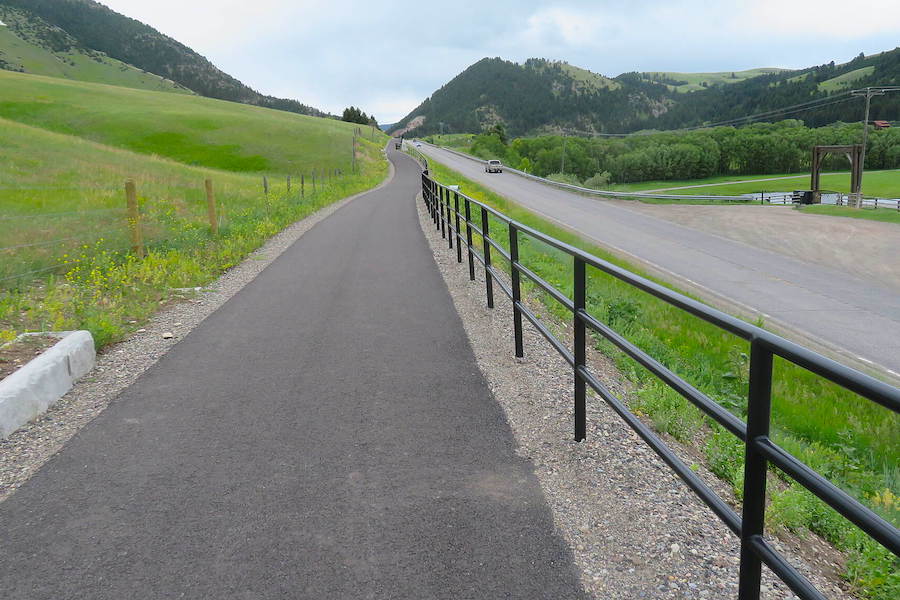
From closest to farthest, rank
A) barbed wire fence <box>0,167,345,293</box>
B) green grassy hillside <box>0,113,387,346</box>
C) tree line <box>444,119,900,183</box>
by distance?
1. green grassy hillside <box>0,113,387,346</box>
2. barbed wire fence <box>0,167,345,293</box>
3. tree line <box>444,119,900,183</box>

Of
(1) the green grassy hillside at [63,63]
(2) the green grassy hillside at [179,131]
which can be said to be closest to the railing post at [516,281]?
(2) the green grassy hillside at [179,131]

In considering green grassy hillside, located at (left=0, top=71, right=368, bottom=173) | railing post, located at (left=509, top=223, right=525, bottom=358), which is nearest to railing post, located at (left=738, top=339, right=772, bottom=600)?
railing post, located at (left=509, top=223, right=525, bottom=358)

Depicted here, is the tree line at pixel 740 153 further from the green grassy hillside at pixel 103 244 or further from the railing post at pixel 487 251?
the railing post at pixel 487 251

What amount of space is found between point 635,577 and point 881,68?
232419 mm

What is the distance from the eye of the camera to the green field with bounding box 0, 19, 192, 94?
547 feet

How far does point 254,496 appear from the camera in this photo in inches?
144

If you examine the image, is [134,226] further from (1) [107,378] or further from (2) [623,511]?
(2) [623,511]

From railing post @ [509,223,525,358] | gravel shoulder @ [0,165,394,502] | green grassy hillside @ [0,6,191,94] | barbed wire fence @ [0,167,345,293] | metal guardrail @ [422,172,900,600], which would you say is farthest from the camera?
green grassy hillside @ [0,6,191,94]

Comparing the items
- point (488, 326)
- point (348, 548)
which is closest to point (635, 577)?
point (348, 548)

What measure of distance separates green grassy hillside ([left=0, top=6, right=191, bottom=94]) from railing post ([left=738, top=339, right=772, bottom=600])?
197 metres

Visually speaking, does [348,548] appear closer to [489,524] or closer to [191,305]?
[489,524]

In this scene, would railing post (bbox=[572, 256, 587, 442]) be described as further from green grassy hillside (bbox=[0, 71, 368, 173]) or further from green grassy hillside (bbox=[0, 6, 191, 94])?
green grassy hillside (bbox=[0, 6, 191, 94])

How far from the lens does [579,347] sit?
415 cm

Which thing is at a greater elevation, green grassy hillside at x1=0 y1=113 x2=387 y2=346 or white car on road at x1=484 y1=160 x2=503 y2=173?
white car on road at x1=484 y1=160 x2=503 y2=173
